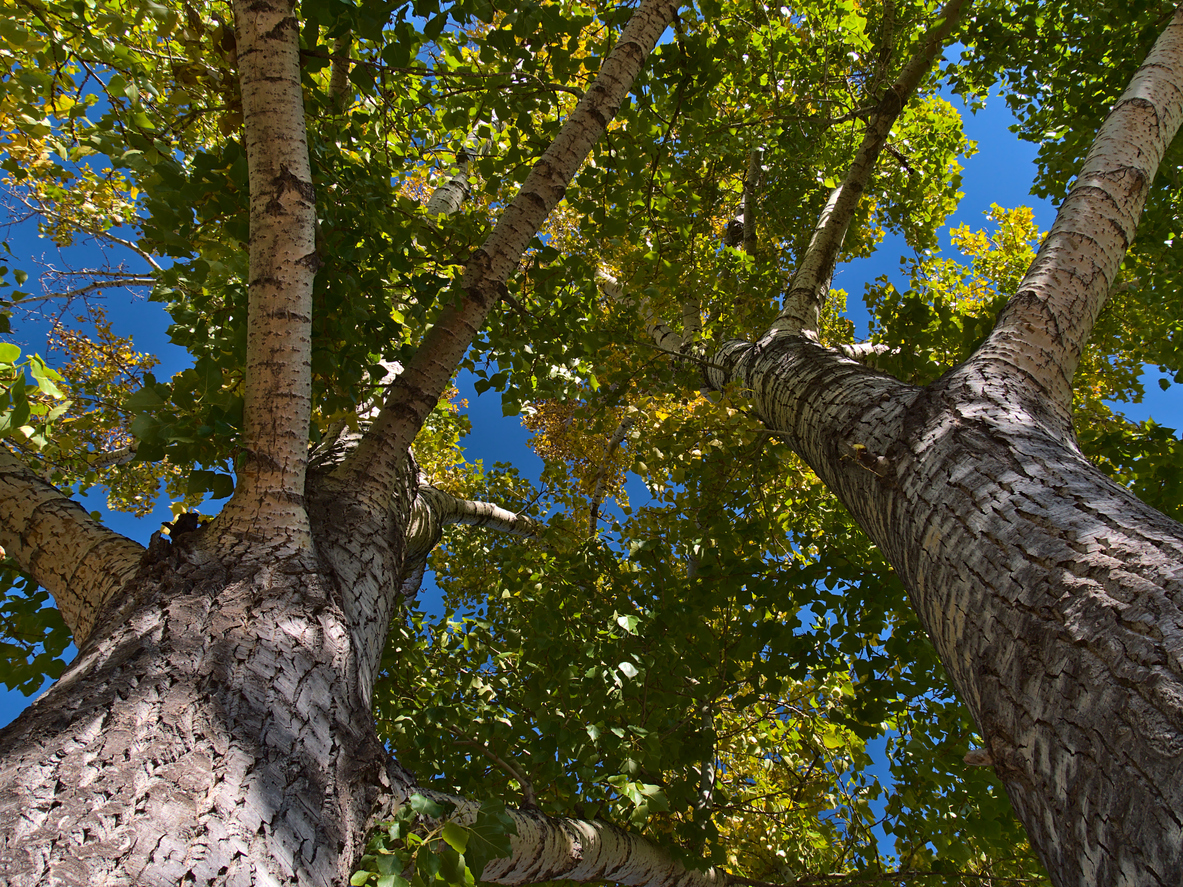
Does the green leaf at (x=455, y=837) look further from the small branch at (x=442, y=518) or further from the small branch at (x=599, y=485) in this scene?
the small branch at (x=599, y=485)

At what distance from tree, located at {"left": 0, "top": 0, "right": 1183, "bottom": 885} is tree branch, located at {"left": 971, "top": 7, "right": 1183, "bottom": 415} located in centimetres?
2

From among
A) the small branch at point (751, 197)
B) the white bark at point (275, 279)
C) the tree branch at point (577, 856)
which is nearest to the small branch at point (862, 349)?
the small branch at point (751, 197)

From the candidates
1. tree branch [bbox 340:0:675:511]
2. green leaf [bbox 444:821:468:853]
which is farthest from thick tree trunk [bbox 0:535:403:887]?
tree branch [bbox 340:0:675:511]

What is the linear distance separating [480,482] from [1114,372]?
9.33 m

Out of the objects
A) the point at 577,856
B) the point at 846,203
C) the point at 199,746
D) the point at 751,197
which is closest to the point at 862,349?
the point at 846,203

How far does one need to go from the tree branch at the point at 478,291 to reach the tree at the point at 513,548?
1cm

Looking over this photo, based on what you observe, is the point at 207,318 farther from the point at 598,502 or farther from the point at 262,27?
the point at 598,502

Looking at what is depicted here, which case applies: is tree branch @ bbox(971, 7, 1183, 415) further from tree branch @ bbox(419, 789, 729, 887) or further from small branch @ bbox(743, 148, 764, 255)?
small branch @ bbox(743, 148, 764, 255)

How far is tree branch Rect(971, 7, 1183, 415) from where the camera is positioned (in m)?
2.02

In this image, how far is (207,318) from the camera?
2.51m

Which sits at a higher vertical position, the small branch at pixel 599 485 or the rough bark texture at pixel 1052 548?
the small branch at pixel 599 485

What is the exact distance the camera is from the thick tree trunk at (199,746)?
86 cm

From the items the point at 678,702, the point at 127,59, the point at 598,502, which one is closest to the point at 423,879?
the point at 678,702

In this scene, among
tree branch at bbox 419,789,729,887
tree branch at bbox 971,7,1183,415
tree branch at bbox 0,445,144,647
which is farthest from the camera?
tree branch at bbox 971,7,1183,415
